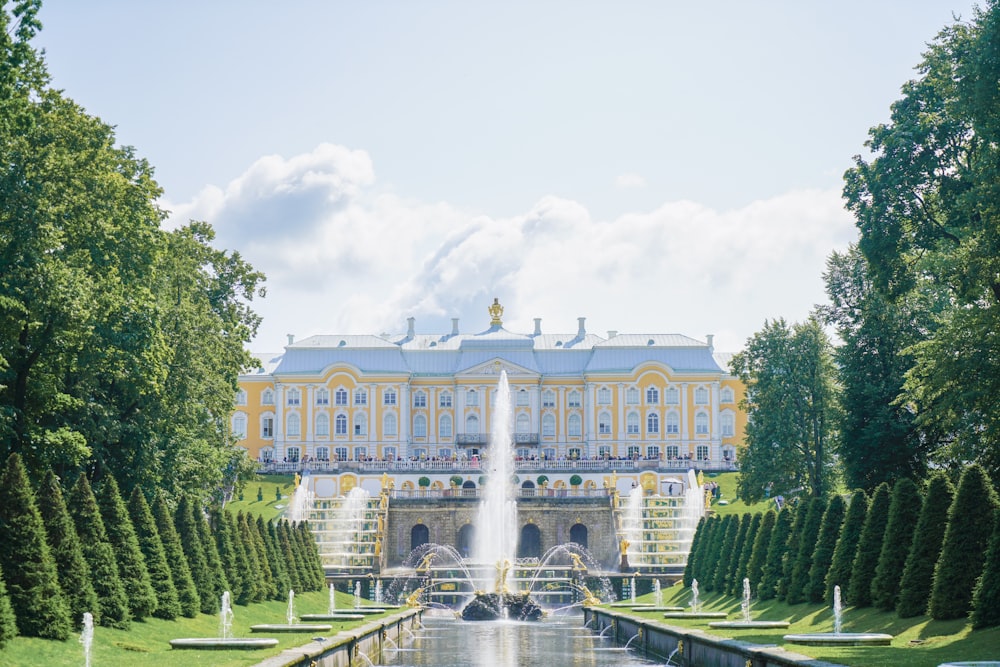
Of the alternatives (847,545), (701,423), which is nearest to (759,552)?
(847,545)

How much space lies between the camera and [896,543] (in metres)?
24.0

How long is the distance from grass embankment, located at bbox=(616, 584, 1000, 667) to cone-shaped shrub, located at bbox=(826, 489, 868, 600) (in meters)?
0.61

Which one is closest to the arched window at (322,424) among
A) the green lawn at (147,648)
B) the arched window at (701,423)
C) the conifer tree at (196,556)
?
the arched window at (701,423)

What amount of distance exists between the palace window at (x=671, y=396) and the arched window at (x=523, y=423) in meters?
10.3

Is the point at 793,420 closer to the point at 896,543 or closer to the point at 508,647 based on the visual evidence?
the point at 508,647

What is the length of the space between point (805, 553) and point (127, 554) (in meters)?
14.9

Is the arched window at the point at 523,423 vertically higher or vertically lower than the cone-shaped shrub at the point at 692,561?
higher

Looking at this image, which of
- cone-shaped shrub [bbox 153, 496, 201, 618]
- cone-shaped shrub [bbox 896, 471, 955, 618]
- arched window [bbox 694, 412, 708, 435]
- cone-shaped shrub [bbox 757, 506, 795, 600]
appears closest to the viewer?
cone-shaped shrub [bbox 896, 471, 955, 618]

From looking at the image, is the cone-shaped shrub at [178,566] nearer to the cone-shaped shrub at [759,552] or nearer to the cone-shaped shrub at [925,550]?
the cone-shaped shrub at [925,550]

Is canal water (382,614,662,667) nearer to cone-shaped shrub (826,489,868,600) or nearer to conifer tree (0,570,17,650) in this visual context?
cone-shaped shrub (826,489,868,600)

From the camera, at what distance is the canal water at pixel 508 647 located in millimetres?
24328

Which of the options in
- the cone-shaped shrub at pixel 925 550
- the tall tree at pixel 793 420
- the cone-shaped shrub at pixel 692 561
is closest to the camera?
the cone-shaped shrub at pixel 925 550

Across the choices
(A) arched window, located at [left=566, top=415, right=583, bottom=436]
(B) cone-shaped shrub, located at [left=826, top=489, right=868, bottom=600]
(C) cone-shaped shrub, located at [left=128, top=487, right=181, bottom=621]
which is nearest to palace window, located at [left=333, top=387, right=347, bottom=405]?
(A) arched window, located at [left=566, top=415, right=583, bottom=436]

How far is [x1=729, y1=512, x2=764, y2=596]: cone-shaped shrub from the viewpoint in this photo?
36156mm
